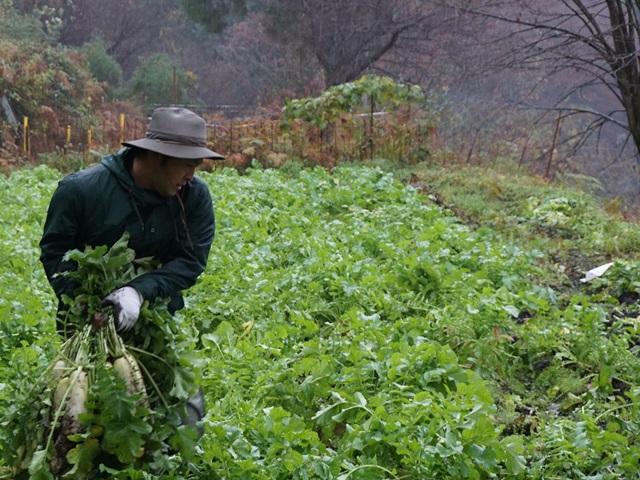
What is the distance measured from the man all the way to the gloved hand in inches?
7.3

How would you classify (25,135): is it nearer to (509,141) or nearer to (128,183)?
(509,141)

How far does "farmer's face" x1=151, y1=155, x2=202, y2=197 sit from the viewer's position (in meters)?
3.99

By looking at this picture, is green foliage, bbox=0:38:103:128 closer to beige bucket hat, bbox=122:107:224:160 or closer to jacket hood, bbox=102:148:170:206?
jacket hood, bbox=102:148:170:206

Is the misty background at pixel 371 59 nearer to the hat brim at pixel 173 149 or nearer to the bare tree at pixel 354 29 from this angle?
the bare tree at pixel 354 29

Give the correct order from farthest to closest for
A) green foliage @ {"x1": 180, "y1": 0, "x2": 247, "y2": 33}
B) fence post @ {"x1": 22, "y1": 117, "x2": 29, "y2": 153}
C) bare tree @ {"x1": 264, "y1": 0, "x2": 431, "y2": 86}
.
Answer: green foliage @ {"x1": 180, "y1": 0, "x2": 247, "y2": 33} < bare tree @ {"x1": 264, "y1": 0, "x2": 431, "y2": 86} < fence post @ {"x1": 22, "y1": 117, "x2": 29, "y2": 153}

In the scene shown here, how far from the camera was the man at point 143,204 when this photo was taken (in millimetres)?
3973

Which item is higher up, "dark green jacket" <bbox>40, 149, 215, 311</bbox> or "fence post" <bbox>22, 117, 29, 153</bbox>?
"dark green jacket" <bbox>40, 149, 215, 311</bbox>

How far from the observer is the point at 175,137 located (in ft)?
13.0

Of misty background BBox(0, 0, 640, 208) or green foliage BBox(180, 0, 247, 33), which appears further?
green foliage BBox(180, 0, 247, 33)

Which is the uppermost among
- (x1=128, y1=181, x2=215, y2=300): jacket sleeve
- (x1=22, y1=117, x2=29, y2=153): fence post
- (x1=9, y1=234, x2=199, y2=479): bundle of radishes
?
A: (x1=128, y1=181, x2=215, y2=300): jacket sleeve

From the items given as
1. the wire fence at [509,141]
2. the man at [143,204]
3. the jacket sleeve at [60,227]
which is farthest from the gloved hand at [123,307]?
the wire fence at [509,141]

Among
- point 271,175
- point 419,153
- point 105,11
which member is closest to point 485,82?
point 105,11

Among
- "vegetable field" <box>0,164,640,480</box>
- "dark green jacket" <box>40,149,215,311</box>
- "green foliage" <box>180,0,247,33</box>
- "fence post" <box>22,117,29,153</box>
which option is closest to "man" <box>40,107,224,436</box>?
"dark green jacket" <box>40,149,215,311</box>

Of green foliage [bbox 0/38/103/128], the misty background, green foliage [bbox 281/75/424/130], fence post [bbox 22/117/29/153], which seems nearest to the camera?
green foliage [bbox 281/75/424/130]
